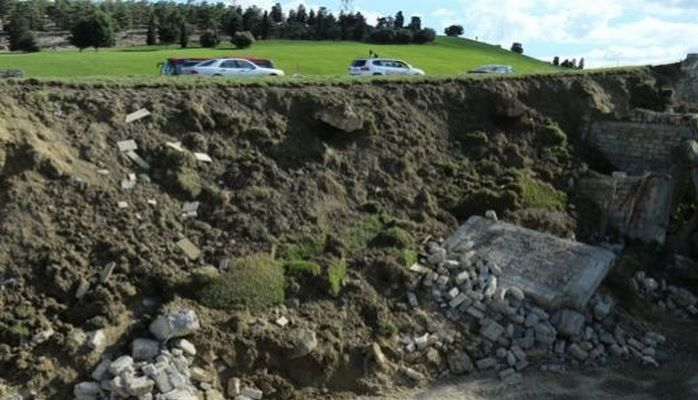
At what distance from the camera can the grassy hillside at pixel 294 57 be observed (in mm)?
33094

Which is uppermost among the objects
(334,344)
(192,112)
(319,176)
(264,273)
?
(192,112)

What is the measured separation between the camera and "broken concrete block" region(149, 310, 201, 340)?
1141 centimetres

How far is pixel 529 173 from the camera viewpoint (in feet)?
59.6

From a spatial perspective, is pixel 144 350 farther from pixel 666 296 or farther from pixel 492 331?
pixel 666 296

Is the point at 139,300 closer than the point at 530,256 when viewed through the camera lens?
Yes

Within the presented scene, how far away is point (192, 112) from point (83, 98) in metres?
2.07

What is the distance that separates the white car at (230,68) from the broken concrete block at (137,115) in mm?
10300

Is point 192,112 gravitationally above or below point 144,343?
above

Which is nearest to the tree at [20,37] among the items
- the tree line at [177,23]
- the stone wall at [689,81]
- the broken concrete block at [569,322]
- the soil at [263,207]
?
the tree line at [177,23]

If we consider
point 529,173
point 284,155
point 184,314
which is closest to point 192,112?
point 284,155

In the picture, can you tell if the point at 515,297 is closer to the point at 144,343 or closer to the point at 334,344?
the point at 334,344

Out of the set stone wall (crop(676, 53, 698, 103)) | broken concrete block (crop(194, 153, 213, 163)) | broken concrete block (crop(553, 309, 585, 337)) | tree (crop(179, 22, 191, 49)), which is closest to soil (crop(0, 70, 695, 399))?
broken concrete block (crop(194, 153, 213, 163))

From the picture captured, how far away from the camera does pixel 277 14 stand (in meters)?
65.7

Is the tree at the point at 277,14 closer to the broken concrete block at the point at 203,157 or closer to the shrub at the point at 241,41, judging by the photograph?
the shrub at the point at 241,41
